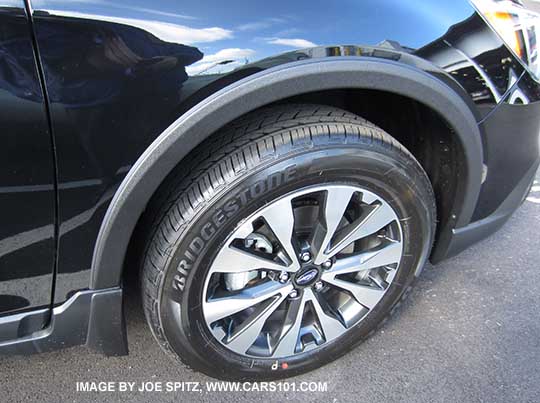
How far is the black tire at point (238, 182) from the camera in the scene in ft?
4.24

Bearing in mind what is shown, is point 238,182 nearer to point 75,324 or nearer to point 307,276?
point 307,276

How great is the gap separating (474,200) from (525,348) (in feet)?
2.39

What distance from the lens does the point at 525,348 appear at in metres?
1.94

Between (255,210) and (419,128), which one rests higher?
(419,128)

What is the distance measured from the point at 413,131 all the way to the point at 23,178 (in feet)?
4.23

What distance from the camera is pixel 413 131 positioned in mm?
1688

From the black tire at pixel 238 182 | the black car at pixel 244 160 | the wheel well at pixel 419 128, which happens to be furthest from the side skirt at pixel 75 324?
the wheel well at pixel 419 128

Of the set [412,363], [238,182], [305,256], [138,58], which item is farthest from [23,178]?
[412,363]

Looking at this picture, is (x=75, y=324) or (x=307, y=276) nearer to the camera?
(x=75, y=324)

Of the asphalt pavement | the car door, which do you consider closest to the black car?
the car door

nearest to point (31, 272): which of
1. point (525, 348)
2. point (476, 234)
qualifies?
point (476, 234)

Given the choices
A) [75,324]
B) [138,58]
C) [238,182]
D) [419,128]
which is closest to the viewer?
[138,58]

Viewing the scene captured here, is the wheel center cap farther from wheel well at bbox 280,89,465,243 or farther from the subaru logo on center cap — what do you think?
wheel well at bbox 280,89,465,243

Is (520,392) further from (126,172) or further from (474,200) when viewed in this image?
(126,172)
